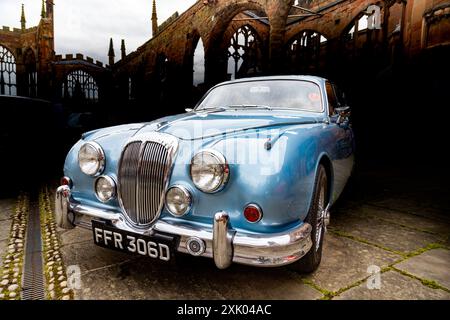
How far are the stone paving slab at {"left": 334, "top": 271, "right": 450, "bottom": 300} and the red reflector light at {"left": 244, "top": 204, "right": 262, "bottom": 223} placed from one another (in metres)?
0.76

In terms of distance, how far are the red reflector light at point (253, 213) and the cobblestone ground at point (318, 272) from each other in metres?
0.57

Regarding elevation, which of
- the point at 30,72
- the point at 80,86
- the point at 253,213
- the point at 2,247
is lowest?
the point at 2,247

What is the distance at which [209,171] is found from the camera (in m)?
1.71

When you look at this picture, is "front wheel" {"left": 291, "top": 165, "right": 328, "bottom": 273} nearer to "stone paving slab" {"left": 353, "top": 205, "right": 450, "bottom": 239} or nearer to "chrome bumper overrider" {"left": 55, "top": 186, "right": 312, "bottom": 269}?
"chrome bumper overrider" {"left": 55, "top": 186, "right": 312, "bottom": 269}

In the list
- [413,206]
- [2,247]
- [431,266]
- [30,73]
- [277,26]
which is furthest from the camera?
[30,73]

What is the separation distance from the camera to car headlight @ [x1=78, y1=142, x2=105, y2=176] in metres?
2.10

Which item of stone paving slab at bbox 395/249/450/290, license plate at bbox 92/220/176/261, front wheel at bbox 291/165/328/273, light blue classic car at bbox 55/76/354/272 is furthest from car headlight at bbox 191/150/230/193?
stone paving slab at bbox 395/249/450/290

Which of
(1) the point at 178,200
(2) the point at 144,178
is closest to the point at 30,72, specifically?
(2) the point at 144,178

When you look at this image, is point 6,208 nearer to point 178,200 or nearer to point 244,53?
point 178,200

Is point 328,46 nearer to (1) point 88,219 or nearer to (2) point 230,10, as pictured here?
(2) point 230,10

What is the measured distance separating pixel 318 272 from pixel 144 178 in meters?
1.35

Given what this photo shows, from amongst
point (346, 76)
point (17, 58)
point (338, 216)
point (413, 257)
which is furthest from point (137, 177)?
point (17, 58)

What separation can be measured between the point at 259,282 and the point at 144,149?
3.70 ft
